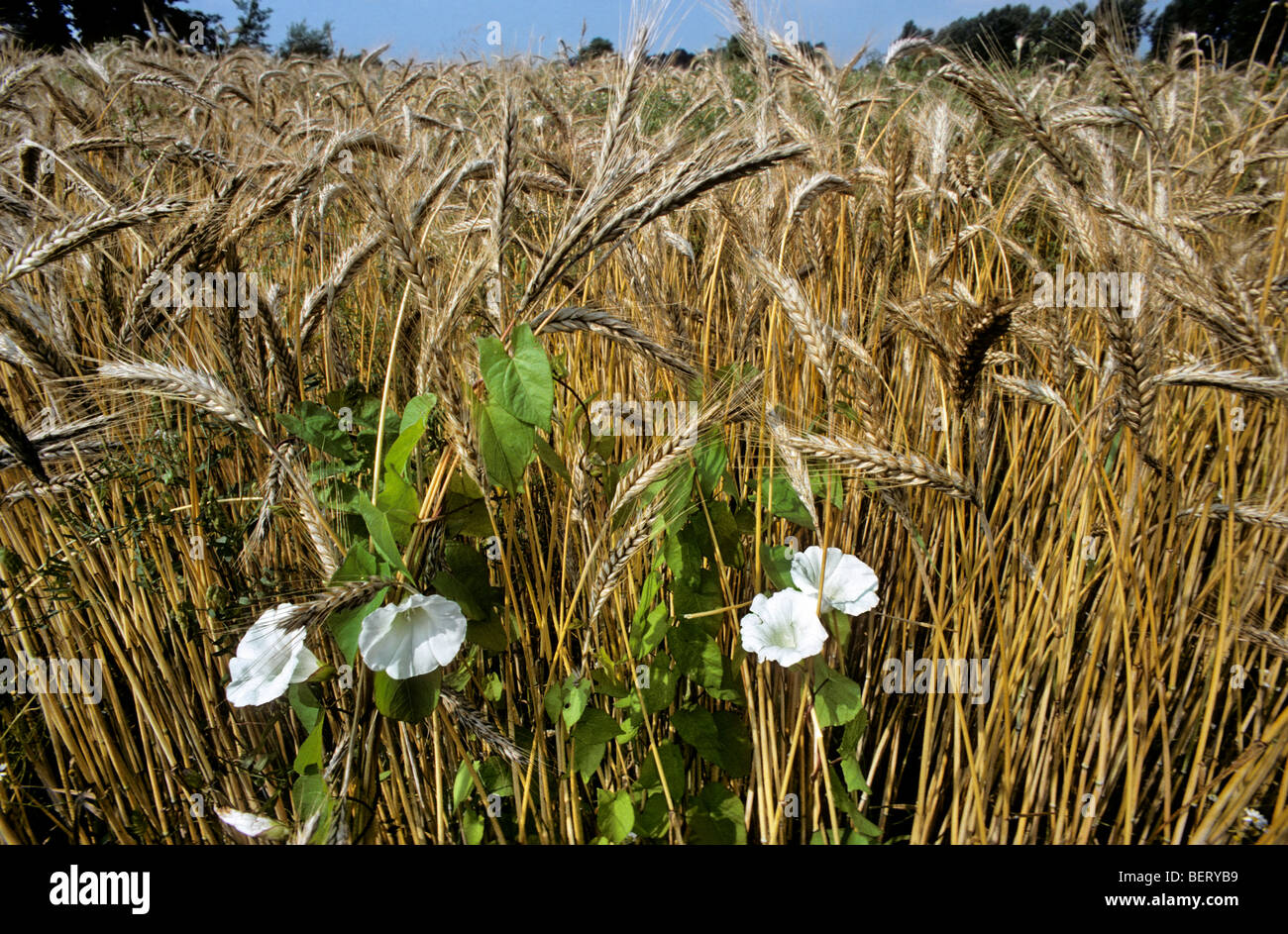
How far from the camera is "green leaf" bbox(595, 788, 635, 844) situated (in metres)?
1.05

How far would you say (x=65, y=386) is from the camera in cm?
134

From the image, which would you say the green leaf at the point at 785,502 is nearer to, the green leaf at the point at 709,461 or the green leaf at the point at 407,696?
the green leaf at the point at 709,461

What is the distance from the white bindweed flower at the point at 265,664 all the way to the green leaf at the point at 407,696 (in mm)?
116

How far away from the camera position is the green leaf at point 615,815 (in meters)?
1.05

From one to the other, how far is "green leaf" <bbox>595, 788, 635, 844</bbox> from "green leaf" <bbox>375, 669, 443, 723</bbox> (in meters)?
0.35

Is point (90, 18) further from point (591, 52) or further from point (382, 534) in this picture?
point (382, 534)

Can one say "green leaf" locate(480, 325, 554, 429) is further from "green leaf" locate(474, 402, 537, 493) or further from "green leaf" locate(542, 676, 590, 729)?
"green leaf" locate(542, 676, 590, 729)

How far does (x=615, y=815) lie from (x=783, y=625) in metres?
0.37

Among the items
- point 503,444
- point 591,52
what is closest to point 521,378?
point 503,444

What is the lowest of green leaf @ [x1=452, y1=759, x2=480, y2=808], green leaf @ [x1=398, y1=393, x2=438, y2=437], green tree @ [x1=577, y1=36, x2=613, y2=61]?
green leaf @ [x1=452, y1=759, x2=480, y2=808]

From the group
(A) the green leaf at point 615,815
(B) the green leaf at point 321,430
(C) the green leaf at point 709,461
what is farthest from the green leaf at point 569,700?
(B) the green leaf at point 321,430

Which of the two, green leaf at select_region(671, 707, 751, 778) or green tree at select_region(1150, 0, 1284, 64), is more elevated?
green tree at select_region(1150, 0, 1284, 64)

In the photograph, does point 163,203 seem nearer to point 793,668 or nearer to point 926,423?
point 793,668

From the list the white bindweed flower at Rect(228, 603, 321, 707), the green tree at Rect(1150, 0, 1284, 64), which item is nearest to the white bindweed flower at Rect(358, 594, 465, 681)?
the white bindweed flower at Rect(228, 603, 321, 707)
